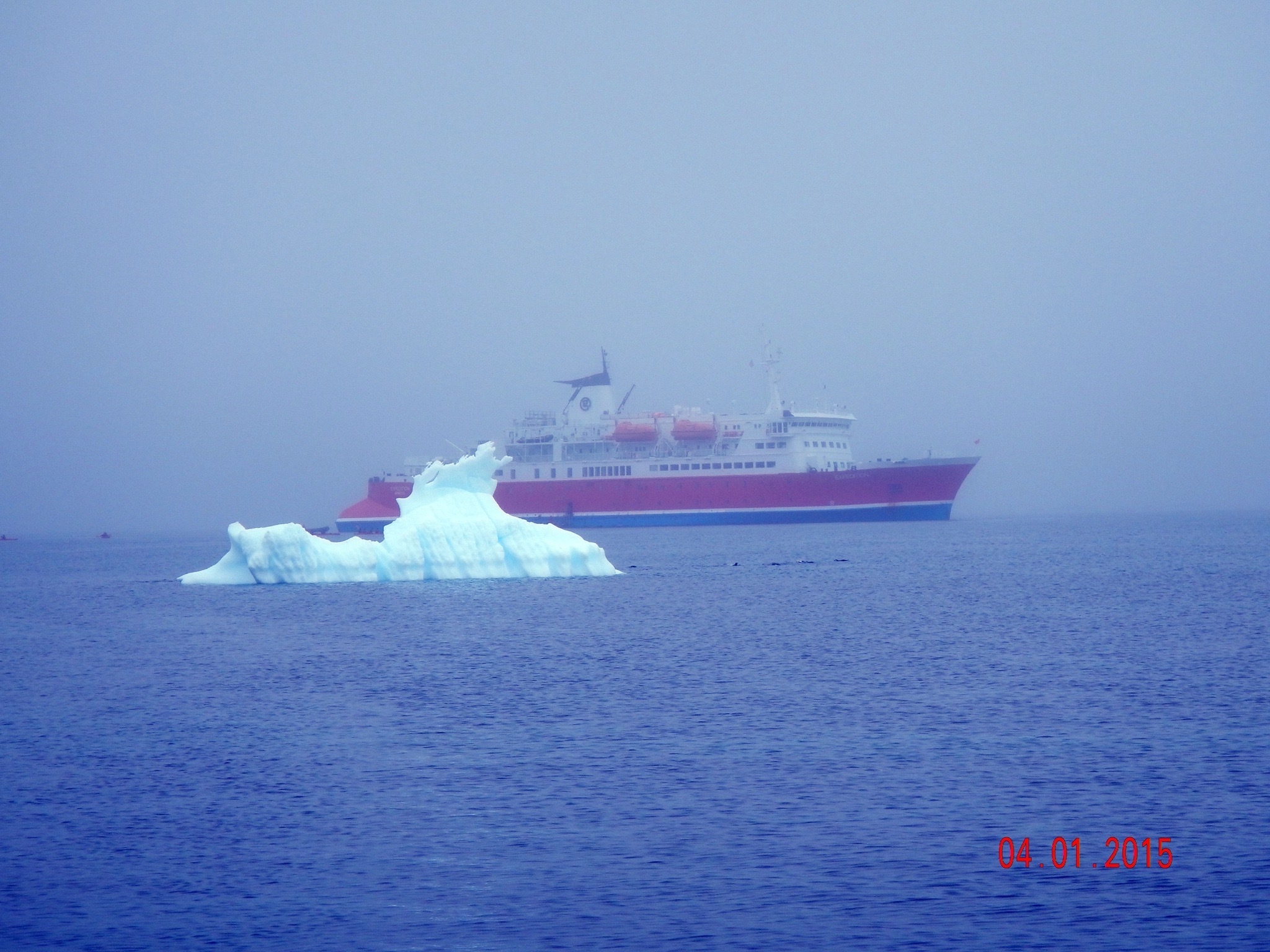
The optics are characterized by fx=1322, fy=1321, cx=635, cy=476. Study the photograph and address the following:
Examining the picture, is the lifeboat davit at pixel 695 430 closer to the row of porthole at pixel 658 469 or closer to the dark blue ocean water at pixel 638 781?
the row of porthole at pixel 658 469

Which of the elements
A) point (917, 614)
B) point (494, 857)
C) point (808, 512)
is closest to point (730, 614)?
point (917, 614)

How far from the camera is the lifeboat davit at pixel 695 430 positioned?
260ft

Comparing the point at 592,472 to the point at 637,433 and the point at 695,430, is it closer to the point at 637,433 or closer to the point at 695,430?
the point at 637,433

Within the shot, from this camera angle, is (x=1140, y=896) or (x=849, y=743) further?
(x=849, y=743)

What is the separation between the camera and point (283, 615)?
112ft

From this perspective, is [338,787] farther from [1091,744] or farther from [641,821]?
[1091,744]

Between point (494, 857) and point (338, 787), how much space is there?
11.0 ft

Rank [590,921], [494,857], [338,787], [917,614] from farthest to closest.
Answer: [917,614] < [338,787] < [494,857] < [590,921]

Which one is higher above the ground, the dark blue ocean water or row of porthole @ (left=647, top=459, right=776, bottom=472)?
row of porthole @ (left=647, top=459, right=776, bottom=472)

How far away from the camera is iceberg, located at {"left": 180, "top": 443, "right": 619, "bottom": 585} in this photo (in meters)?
39.2

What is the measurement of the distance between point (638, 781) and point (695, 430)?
65419mm
